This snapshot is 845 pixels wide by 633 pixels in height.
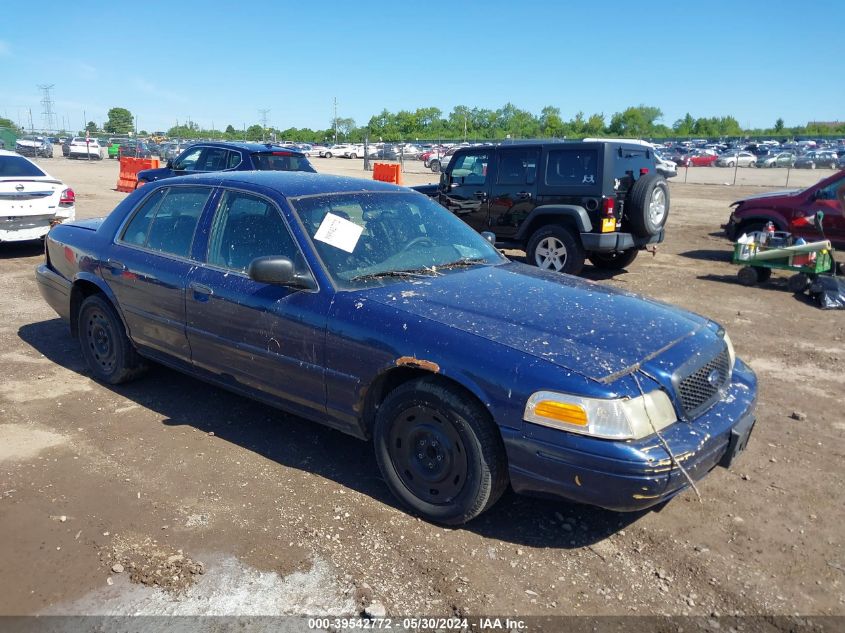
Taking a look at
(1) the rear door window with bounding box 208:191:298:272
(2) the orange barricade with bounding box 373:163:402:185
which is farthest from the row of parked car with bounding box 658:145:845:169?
(1) the rear door window with bounding box 208:191:298:272

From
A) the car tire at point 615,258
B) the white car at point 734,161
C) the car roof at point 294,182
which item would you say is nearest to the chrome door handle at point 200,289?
the car roof at point 294,182

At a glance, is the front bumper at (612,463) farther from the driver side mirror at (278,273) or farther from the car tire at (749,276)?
the car tire at (749,276)

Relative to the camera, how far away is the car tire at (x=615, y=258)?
10352 mm

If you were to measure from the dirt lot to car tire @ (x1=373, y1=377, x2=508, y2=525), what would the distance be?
15 cm

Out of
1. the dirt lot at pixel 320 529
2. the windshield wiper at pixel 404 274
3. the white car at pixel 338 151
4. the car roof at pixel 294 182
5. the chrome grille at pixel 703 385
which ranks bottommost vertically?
the dirt lot at pixel 320 529

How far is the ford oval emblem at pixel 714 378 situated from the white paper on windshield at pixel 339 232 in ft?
6.78

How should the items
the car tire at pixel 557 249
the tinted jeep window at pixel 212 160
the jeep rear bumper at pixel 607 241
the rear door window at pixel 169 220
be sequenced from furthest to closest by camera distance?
1. the tinted jeep window at pixel 212 160
2. the car tire at pixel 557 249
3. the jeep rear bumper at pixel 607 241
4. the rear door window at pixel 169 220

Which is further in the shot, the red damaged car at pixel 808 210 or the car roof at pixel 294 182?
the red damaged car at pixel 808 210

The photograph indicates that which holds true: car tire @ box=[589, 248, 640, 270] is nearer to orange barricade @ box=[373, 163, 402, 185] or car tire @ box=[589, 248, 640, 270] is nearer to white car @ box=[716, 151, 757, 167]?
orange barricade @ box=[373, 163, 402, 185]

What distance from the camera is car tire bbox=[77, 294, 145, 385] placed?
5098mm

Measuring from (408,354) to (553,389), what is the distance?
29.6 inches

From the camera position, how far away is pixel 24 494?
12.1 feet

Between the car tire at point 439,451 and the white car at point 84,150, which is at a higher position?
the white car at point 84,150

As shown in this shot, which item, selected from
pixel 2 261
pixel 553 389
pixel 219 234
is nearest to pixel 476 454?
pixel 553 389
